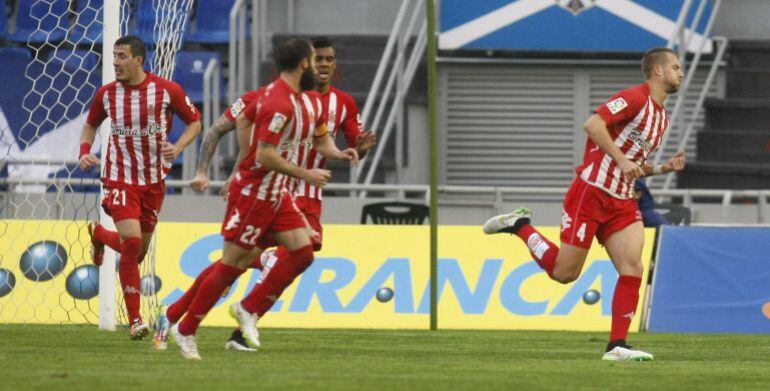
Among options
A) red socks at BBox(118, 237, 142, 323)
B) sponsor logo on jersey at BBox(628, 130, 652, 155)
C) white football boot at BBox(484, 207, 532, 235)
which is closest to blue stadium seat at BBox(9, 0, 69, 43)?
red socks at BBox(118, 237, 142, 323)

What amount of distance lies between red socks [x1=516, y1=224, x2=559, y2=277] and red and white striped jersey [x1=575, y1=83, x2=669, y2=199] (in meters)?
0.83

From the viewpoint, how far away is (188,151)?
19328 millimetres

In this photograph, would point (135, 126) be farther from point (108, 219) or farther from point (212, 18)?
point (212, 18)

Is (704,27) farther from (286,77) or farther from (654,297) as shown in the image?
(286,77)

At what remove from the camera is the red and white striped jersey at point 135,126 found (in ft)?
37.8

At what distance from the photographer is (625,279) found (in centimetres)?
1011

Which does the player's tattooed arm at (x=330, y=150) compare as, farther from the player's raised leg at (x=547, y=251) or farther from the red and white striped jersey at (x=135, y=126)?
the red and white striped jersey at (x=135, y=126)

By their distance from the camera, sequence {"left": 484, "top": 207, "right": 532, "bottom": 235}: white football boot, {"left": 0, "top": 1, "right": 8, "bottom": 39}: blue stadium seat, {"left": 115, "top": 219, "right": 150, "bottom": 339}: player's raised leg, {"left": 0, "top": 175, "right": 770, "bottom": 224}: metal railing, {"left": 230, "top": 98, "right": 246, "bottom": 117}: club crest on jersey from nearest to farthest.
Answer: {"left": 230, "top": 98, "right": 246, "bottom": 117}: club crest on jersey < {"left": 115, "top": 219, "right": 150, "bottom": 339}: player's raised leg < {"left": 484, "top": 207, "right": 532, "bottom": 235}: white football boot < {"left": 0, "top": 175, "right": 770, "bottom": 224}: metal railing < {"left": 0, "top": 1, "right": 8, "bottom": 39}: blue stadium seat

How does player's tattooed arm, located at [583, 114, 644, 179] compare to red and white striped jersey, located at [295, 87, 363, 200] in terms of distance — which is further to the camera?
red and white striped jersey, located at [295, 87, 363, 200]

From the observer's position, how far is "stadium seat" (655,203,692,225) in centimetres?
1730

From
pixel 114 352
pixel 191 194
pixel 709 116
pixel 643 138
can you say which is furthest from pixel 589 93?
pixel 114 352

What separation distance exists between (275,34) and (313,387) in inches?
564

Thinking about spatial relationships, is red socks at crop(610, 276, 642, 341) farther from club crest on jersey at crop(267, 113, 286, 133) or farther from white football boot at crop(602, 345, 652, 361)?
club crest on jersey at crop(267, 113, 286, 133)

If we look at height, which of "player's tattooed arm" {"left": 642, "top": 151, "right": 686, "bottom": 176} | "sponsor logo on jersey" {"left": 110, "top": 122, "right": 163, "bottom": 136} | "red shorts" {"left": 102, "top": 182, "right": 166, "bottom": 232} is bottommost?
"red shorts" {"left": 102, "top": 182, "right": 166, "bottom": 232}
